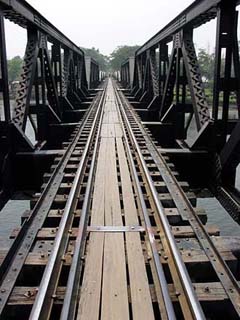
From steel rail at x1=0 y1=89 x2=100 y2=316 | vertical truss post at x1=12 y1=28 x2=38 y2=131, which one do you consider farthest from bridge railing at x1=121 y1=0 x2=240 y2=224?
vertical truss post at x1=12 y1=28 x2=38 y2=131

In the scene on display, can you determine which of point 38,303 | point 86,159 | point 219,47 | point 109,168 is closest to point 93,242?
point 38,303

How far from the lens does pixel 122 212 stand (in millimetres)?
5418

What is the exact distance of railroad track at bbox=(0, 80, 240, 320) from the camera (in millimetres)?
3396

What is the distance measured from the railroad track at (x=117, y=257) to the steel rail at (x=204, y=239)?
0.01 meters

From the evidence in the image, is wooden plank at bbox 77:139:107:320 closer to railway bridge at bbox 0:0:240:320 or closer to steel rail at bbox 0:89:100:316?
railway bridge at bbox 0:0:240:320

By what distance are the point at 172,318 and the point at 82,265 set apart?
1214 millimetres

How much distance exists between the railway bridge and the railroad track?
0.04 ft

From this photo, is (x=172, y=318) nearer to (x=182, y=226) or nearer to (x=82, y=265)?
(x=82, y=265)

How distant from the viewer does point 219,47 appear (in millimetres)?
7609

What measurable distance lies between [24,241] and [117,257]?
1.11m

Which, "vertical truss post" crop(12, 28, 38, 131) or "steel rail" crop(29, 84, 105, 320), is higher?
"vertical truss post" crop(12, 28, 38, 131)

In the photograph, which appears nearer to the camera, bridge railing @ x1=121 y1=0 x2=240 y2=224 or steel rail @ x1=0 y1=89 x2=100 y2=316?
steel rail @ x1=0 y1=89 x2=100 y2=316

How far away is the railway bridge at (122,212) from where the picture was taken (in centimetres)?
346

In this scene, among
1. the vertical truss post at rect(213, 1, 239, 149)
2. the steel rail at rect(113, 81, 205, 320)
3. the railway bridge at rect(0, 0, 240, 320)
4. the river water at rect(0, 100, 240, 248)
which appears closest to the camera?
the steel rail at rect(113, 81, 205, 320)
